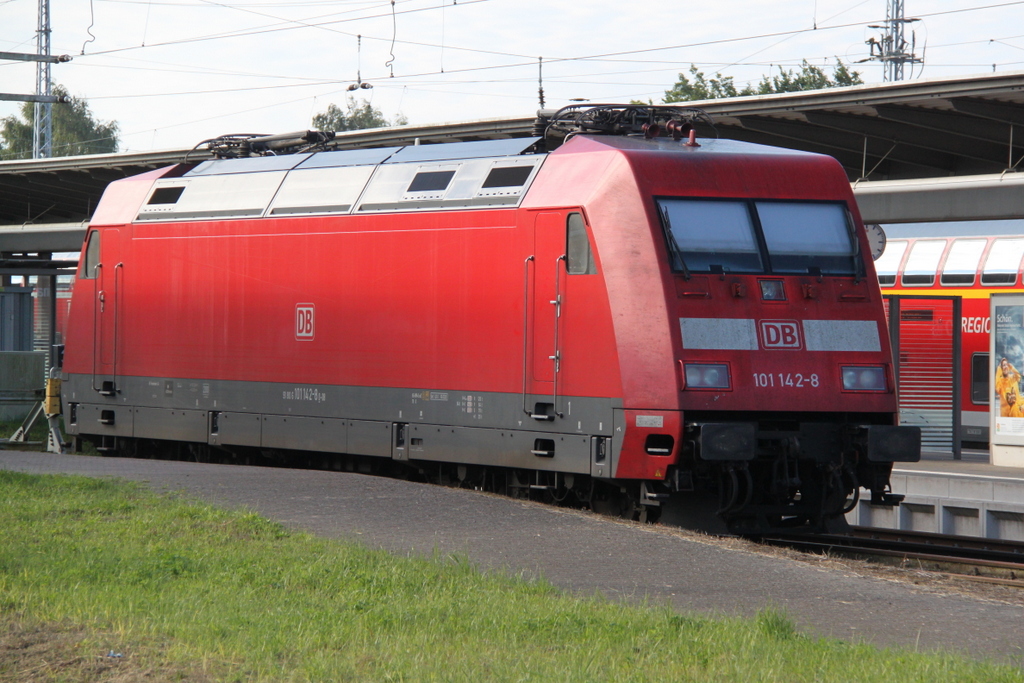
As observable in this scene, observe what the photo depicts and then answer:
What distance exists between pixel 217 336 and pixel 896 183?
11346 mm

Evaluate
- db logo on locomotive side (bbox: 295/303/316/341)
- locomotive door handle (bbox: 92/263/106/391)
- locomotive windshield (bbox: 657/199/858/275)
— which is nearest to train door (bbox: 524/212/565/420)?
locomotive windshield (bbox: 657/199/858/275)

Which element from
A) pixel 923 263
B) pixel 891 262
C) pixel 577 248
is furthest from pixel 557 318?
pixel 891 262

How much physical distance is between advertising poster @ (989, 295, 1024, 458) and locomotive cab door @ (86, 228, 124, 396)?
11897 mm

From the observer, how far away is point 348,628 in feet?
20.8

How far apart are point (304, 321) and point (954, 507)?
25.6 feet

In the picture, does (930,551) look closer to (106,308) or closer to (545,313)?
(545,313)

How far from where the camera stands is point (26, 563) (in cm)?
786

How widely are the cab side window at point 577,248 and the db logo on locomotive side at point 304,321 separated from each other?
11.9 feet

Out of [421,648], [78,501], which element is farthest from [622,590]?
[78,501]

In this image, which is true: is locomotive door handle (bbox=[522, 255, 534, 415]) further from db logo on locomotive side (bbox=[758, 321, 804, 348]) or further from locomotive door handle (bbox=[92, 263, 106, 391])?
locomotive door handle (bbox=[92, 263, 106, 391])

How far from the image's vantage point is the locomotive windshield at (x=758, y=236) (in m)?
10.6

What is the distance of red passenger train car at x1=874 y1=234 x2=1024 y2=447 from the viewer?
21734mm

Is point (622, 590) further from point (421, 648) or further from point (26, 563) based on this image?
point (26, 563)

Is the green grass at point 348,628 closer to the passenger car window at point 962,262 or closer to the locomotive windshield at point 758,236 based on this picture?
the locomotive windshield at point 758,236
